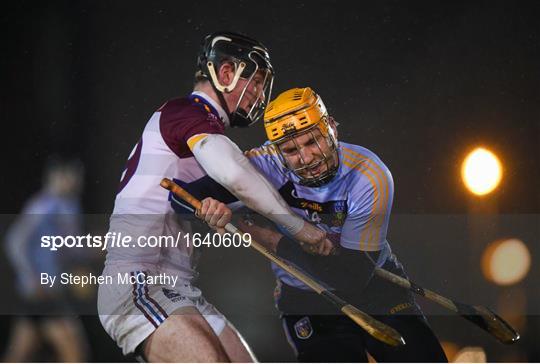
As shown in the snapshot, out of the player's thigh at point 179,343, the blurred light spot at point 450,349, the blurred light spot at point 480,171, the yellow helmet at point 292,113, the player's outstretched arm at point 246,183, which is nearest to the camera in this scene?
the player's thigh at point 179,343

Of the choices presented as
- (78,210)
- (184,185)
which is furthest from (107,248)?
(184,185)

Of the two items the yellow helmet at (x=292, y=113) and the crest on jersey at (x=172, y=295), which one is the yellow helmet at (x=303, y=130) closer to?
the yellow helmet at (x=292, y=113)

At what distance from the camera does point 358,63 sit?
318 cm

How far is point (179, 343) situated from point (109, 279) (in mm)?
396

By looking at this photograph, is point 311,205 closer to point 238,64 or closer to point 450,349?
point 238,64

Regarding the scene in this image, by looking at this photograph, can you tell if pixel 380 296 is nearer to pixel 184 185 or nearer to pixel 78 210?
pixel 184 185

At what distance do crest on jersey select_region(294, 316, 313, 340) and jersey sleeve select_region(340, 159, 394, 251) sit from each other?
0.33 meters

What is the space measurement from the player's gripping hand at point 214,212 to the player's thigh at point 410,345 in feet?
2.31

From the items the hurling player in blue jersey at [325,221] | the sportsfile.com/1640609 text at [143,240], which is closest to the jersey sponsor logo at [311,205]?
the hurling player in blue jersey at [325,221]

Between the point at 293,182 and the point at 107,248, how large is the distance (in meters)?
0.80

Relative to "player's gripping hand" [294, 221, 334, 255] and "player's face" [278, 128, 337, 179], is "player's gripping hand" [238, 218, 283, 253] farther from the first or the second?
"player's face" [278, 128, 337, 179]

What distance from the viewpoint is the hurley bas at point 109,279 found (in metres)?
2.79

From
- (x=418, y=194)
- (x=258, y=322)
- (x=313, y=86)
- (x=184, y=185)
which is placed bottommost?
(x=258, y=322)

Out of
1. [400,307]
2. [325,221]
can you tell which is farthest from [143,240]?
[400,307]
